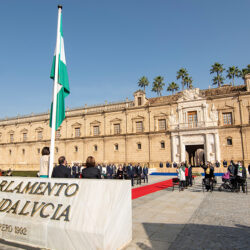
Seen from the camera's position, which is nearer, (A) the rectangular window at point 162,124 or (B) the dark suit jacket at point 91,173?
(B) the dark suit jacket at point 91,173

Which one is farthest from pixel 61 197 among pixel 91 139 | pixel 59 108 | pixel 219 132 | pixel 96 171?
pixel 91 139

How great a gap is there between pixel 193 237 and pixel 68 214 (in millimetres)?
2639

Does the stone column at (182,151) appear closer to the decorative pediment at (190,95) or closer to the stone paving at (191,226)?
the decorative pediment at (190,95)

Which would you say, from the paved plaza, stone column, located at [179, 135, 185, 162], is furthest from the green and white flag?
stone column, located at [179, 135, 185, 162]

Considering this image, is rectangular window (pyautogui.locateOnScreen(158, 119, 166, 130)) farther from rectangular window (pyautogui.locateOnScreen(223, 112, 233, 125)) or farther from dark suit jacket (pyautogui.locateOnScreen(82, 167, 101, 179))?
dark suit jacket (pyautogui.locateOnScreen(82, 167, 101, 179))

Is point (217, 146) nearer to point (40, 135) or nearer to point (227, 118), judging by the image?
point (227, 118)

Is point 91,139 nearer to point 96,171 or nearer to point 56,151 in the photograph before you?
point 56,151

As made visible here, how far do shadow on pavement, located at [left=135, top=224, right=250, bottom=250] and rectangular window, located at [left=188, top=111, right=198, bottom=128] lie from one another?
24057 millimetres

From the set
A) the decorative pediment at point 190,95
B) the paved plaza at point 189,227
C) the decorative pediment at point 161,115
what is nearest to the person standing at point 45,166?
the paved plaza at point 189,227

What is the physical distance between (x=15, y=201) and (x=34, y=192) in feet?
1.70

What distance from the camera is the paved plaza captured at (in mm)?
3920

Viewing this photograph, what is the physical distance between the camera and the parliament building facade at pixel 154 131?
26.0 meters

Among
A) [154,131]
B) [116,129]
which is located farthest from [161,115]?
[116,129]

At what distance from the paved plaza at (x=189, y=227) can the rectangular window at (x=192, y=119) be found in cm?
2141
